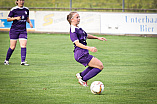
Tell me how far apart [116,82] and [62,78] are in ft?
4.79

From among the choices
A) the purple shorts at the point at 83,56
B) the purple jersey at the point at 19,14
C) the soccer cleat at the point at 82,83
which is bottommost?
the soccer cleat at the point at 82,83

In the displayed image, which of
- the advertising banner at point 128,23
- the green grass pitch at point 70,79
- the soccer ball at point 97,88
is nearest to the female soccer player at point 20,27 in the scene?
the green grass pitch at point 70,79

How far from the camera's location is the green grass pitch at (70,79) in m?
6.80

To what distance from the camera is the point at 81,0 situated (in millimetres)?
37219

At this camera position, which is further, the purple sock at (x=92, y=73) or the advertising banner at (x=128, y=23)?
the advertising banner at (x=128, y=23)

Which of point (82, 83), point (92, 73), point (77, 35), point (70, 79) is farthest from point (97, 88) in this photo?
point (70, 79)

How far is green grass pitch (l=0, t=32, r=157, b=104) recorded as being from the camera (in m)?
6.80

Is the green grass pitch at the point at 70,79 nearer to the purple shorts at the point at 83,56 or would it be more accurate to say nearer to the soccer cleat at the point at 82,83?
the soccer cleat at the point at 82,83

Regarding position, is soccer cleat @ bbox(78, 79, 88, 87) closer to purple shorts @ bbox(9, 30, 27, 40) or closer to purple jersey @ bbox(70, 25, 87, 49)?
purple jersey @ bbox(70, 25, 87, 49)

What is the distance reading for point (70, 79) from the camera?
8.93 metres

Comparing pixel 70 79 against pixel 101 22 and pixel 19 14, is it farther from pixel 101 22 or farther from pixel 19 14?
pixel 101 22

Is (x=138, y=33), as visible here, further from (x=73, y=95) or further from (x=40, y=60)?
(x=73, y=95)

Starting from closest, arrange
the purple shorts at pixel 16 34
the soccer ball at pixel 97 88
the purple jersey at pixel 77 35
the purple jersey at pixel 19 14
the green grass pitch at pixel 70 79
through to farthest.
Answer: the green grass pitch at pixel 70 79
the soccer ball at pixel 97 88
the purple jersey at pixel 77 35
the purple jersey at pixel 19 14
the purple shorts at pixel 16 34

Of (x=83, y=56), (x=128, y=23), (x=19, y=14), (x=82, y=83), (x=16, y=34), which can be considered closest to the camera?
(x=83, y=56)
